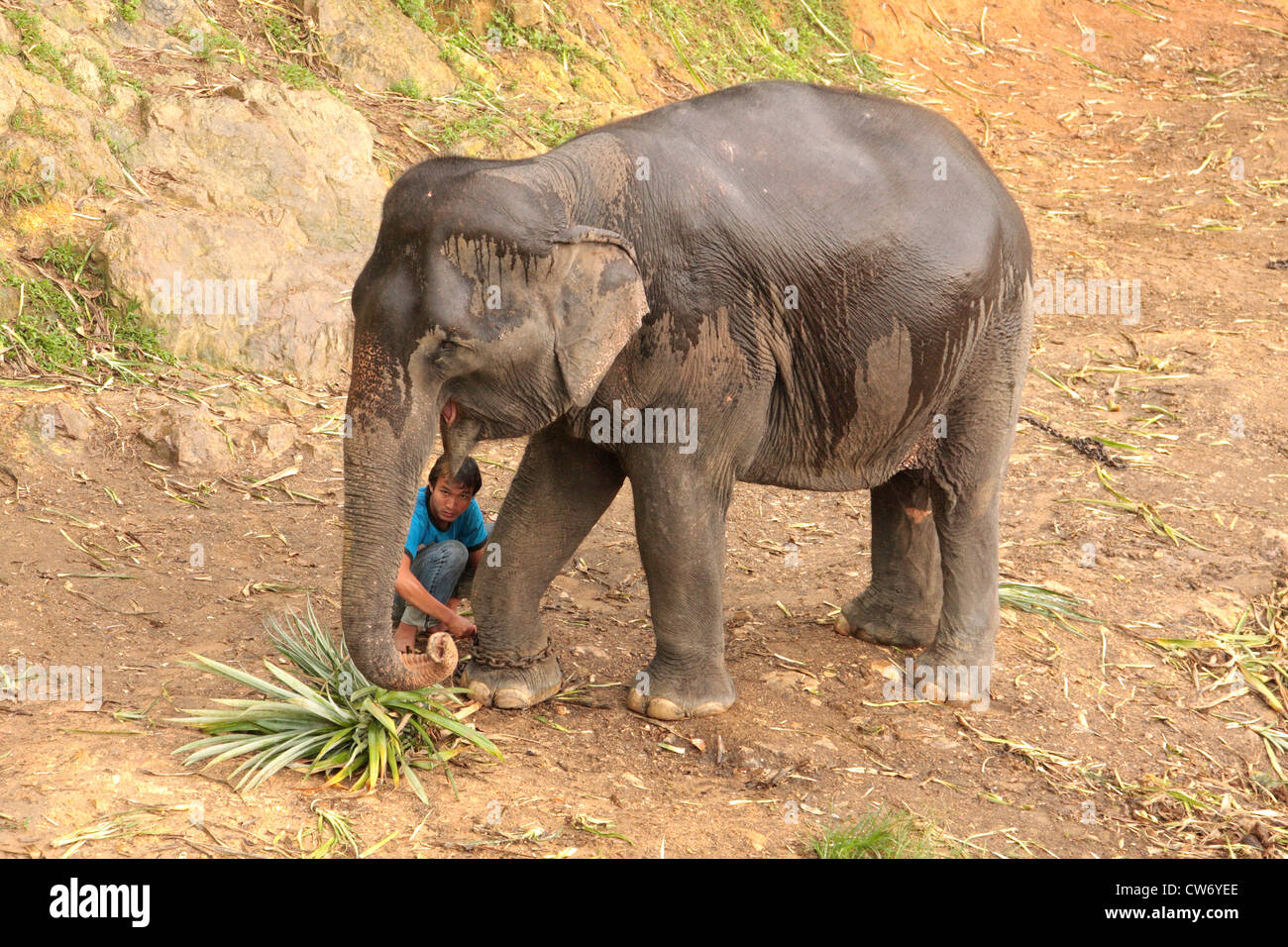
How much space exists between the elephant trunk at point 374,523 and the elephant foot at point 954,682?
7.60 ft

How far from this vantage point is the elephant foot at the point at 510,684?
16.3 feet

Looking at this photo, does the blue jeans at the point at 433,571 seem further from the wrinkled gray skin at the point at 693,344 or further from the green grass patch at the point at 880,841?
the green grass patch at the point at 880,841

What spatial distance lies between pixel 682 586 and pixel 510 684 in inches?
29.1

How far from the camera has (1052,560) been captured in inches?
262

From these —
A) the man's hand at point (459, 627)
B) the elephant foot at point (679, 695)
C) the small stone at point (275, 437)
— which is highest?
the small stone at point (275, 437)

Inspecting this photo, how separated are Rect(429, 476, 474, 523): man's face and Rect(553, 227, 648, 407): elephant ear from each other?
3.70ft

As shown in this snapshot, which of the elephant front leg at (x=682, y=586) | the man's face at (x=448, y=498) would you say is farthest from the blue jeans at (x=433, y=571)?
the elephant front leg at (x=682, y=586)

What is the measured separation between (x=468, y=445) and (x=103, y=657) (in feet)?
5.52

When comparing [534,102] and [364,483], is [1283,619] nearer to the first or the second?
[364,483]

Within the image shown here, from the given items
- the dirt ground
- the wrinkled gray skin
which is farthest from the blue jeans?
the dirt ground

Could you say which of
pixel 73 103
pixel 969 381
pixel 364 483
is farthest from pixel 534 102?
pixel 364 483

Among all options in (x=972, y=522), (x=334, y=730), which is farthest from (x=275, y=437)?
(x=972, y=522)

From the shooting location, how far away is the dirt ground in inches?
164

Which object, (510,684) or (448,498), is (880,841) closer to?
(510,684)
